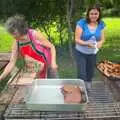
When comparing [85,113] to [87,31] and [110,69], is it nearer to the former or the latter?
[110,69]

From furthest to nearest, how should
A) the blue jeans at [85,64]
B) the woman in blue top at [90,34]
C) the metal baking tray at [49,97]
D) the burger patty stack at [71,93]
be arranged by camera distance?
1. the blue jeans at [85,64]
2. the woman in blue top at [90,34]
3. the burger patty stack at [71,93]
4. the metal baking tray at [49,97]

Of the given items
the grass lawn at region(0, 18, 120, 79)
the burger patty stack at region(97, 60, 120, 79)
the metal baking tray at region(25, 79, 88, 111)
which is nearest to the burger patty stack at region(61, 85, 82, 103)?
the metal baking tray at region(25, 79, 88, 111)

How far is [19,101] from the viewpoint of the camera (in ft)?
11.3

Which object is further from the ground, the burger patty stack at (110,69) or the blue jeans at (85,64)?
the burger patty stack at (110,69)

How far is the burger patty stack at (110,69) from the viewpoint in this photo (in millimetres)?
5127

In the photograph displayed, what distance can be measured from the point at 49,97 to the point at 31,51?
1.35 meters

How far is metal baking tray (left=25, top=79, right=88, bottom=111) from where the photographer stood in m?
3.07

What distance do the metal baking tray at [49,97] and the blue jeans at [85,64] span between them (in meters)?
2.55

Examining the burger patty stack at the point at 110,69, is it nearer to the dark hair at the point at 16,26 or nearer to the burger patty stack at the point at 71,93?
the dark hair at the point at 16,26

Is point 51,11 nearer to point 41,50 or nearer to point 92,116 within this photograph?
point 41,50

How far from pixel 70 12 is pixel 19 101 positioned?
6710 millimetres

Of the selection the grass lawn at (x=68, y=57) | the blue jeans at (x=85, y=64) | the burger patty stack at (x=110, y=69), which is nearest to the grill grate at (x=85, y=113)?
the burger patty stack at (x=110, y=69)

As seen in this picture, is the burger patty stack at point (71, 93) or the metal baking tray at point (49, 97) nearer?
the metal baking tray at point (49, 97)

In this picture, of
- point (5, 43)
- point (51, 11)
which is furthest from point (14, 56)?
point (5, 43)
